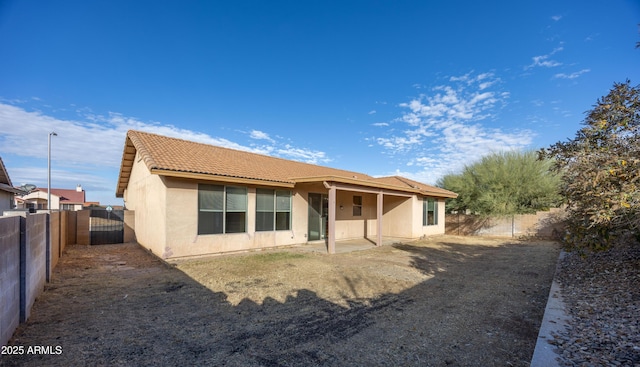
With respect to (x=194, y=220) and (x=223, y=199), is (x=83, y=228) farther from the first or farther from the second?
(x=223, y=199)

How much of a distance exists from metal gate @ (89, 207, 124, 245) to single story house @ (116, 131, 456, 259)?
0.70 meters

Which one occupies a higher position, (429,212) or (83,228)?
(429,212)

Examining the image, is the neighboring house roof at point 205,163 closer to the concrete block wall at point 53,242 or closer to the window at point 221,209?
the window at point 221,209

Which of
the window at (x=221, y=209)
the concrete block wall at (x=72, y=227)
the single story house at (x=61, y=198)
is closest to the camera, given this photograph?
the window at (x=221, y=209)

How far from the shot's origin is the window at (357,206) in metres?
15.3

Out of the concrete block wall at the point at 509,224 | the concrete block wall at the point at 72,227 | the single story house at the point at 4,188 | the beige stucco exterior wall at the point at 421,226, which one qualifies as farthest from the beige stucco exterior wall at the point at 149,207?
the concrete block wall at the point at 509,224

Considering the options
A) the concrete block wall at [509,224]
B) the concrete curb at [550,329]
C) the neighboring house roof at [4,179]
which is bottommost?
the concrete block wall at [509,224]

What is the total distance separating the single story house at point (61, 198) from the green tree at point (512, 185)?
41.4 m

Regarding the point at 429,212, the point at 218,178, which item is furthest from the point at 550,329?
the point at 429,212

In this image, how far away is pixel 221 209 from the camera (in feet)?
31.4

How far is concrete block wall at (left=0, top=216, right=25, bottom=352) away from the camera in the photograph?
10.5 ft

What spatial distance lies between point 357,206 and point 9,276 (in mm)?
13210

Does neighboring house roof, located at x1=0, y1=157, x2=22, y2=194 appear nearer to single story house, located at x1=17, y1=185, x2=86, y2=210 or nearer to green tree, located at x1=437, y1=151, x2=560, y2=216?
single story house, located at x1=17, y1=185, x2=86, y2=210

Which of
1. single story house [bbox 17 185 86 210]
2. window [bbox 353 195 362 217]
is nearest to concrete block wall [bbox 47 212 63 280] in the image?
window [bbox 353 195 362 217]
